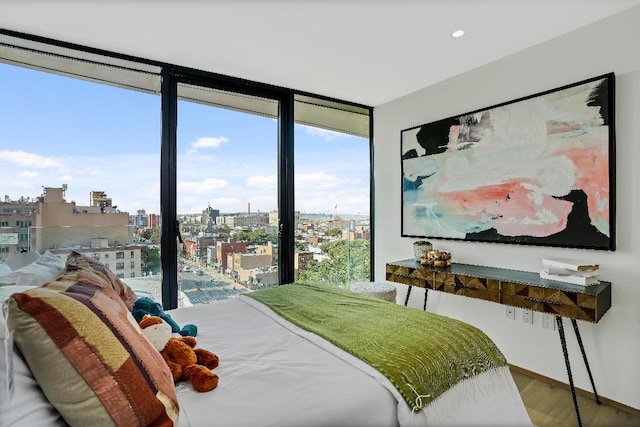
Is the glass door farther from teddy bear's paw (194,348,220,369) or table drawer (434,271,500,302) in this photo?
teddy bear's paw (194,348,220,369)

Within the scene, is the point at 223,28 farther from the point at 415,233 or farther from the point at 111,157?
the point at 415,233

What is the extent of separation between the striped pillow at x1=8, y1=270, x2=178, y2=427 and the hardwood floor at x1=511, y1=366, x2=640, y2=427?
2216mm

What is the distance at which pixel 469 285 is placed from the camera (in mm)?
2584

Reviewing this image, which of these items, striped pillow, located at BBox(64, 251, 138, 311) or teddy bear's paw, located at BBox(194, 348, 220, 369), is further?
striped pillow, located at BBox(64, 251, 138, 311)

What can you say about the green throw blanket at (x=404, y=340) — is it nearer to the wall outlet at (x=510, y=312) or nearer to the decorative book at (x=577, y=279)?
the decorative book at (x=577, y=279)

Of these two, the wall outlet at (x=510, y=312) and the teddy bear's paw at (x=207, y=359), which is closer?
the teddy bear's paw at (x=207, y=359)

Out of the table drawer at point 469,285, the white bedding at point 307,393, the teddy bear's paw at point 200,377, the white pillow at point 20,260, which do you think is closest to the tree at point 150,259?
the white pillow at point 20,260

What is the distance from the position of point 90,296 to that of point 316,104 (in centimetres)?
323

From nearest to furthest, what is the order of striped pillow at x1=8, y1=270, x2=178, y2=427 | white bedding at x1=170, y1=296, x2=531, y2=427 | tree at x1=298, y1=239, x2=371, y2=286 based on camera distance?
striped pillow at x1=8, y1=270, x2=178, y2=427 < white bedding at x1=170, y1=296, x2=531, y2=427 < tree at x1=298, y1=239, x2=371, y2=286

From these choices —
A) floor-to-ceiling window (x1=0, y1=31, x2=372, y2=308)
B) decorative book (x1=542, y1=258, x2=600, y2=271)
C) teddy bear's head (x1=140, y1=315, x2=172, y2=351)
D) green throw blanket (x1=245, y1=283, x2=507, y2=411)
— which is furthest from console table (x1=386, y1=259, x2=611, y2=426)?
teddy bear's head (x1=140, y1=315, x2=172, y2=351)

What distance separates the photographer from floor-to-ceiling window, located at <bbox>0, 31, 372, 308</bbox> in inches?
99.6

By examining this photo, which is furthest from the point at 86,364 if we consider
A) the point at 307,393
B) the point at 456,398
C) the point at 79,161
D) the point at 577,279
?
the point at 577,279

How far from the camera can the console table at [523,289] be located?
201 centimetres

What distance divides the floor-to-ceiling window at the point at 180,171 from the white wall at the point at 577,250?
1157 mm
